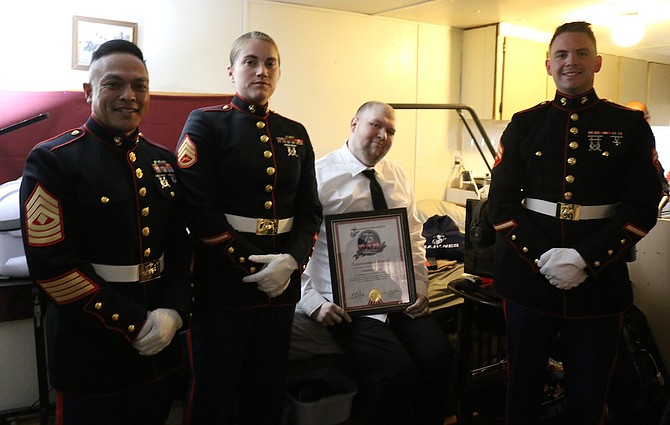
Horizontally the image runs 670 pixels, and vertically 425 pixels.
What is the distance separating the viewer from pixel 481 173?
4.96 meters

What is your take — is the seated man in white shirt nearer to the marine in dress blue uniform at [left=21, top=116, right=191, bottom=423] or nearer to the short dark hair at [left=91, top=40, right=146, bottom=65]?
the marine in dress blue uniform at [left=21, top=116, right=191, bottom=423]

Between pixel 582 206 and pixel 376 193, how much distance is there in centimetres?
83

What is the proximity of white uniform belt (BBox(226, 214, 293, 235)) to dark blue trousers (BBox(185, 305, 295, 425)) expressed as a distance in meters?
0.23

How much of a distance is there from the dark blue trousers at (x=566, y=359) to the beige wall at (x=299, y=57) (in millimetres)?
2341

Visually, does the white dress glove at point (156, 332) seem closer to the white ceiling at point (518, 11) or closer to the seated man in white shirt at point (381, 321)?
the seated man in white shirt at point (381, 321)

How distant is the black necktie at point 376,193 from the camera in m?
2.29

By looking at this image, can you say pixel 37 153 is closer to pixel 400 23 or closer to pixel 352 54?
pixel 352 54

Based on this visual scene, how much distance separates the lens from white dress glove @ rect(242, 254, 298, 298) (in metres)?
1.58

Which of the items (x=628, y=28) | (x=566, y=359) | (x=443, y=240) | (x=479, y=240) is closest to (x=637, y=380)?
(x=566, y=359)

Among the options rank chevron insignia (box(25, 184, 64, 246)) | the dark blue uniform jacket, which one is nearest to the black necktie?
the dark blue uniform jacket

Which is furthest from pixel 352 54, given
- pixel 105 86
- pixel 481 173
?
pixel 105 86

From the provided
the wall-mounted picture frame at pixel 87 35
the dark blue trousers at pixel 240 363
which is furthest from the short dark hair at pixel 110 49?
the wall-mounted picture frame at pixel 87 35

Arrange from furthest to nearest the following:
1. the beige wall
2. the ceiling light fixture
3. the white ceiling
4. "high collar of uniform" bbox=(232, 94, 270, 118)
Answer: the ceiling light fixture, the white ceiling, the beige wall, "high collar of uniform" bbox=(232, 94, 270, 118)

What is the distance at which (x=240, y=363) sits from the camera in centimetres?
165
